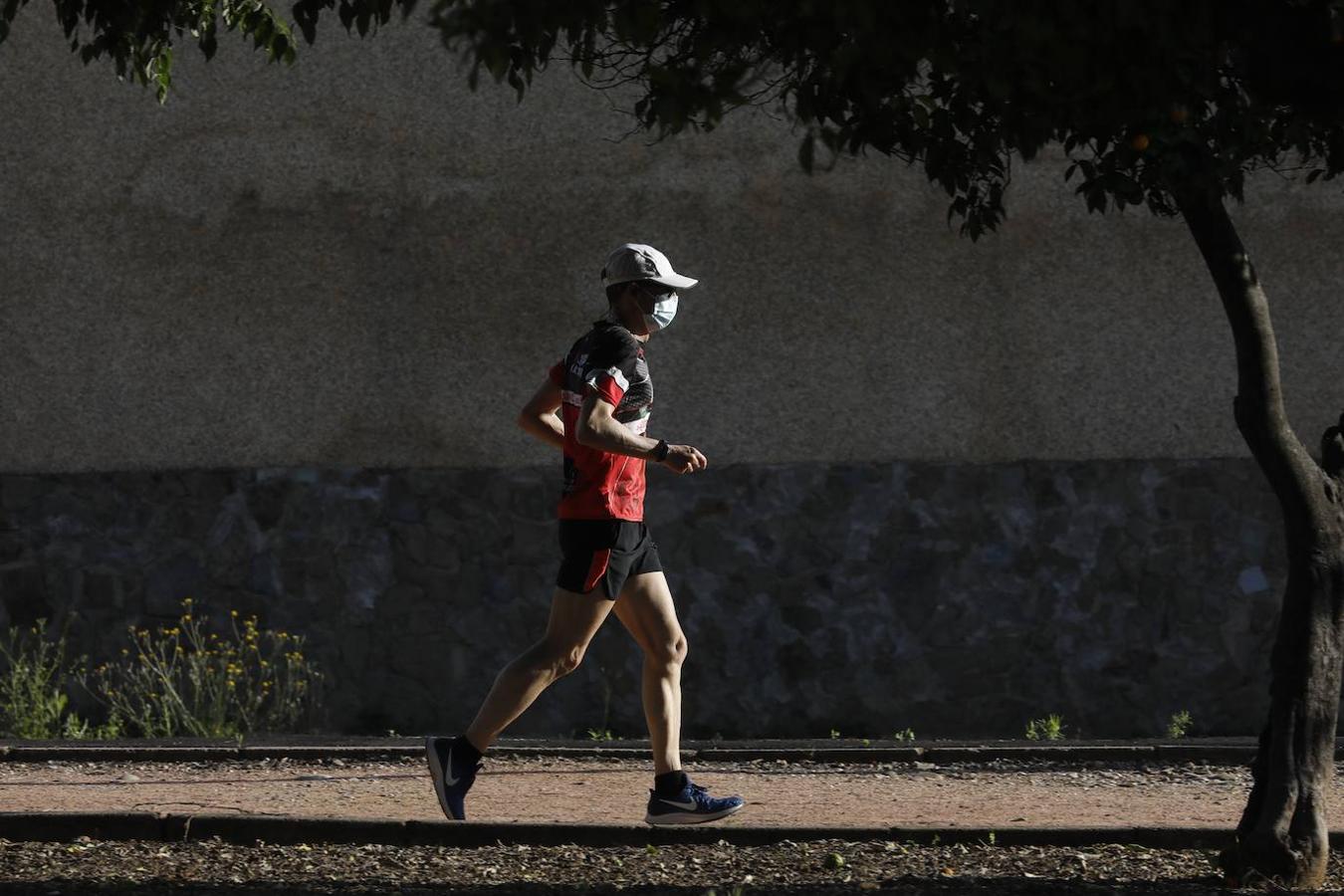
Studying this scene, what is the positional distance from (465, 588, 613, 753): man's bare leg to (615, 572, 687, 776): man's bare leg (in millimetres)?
112

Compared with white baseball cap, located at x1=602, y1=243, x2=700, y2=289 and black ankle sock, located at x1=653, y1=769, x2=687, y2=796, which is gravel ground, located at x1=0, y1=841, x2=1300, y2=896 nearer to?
black ankle sock, located at x1=653, y1=769, x2=687, y2=796

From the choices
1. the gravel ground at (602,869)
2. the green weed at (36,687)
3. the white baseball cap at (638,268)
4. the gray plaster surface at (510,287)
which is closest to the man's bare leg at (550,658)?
the gravel ground at (602,869)

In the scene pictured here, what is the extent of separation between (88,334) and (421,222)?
1913mm

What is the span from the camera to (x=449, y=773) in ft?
20.9

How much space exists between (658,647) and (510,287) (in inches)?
178

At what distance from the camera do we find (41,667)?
408 inches

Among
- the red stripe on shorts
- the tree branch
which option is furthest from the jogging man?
the tree branch

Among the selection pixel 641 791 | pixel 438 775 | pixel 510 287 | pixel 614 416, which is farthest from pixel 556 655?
pixel 510 287

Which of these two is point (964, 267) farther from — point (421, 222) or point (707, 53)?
point (707, 53)

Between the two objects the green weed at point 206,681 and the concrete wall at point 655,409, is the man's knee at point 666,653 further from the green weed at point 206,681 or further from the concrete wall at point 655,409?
the green weed at point 206,681

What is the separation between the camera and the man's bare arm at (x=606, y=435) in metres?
5.98

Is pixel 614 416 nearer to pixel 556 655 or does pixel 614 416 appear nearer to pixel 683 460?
pixel 683 460

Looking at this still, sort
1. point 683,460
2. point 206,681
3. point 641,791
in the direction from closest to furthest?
point 683,460 < point 641,791 < point 206,681

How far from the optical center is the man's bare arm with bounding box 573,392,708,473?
5.98 m
